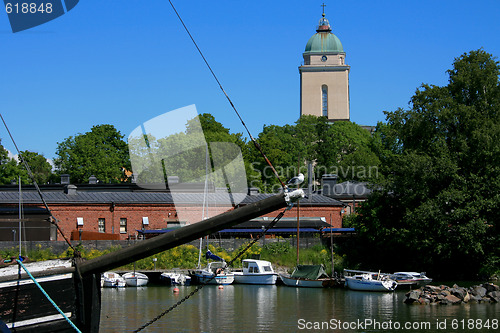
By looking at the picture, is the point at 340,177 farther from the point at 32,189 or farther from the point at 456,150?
the point at 456,150

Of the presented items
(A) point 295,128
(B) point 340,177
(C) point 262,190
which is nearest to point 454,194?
(C) point 262,190

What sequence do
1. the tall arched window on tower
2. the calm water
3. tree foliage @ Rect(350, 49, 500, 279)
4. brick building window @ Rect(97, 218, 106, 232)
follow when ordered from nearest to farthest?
the calm water → tree foliage @ Rect(350, 49, 500, 279) → brick building window @ Rect(97, 218, 106, 232) → the tall arched window on tower

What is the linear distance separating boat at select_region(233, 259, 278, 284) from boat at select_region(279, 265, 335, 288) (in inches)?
31.4

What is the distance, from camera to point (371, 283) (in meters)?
41.6

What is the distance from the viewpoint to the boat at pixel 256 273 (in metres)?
47.4

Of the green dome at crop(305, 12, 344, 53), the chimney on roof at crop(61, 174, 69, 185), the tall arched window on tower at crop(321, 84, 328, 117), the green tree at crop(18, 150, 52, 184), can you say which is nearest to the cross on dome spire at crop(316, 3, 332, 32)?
the green dome at crop(305, 12, 344, 53)

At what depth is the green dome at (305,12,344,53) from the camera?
124 m

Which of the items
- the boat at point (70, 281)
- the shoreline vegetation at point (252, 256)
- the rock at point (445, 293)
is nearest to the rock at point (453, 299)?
the rock at point (445, 293)

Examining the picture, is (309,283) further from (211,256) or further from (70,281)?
(70,281)

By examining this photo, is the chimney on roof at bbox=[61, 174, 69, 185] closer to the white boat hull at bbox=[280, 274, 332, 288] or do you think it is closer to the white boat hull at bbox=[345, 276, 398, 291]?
the white boat hull at bbox=[280, 274, 332, 288]

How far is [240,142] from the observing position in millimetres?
80750

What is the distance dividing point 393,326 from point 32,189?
48537 millimetres

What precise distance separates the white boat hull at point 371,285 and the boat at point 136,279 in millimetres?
13134

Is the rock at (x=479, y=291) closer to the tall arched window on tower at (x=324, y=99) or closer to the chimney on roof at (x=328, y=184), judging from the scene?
the chimney on roof at (x=328, y=184)
